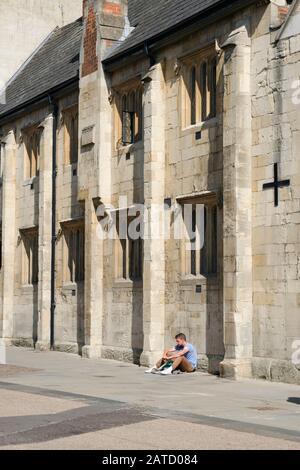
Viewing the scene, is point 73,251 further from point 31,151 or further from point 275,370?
point 275,370

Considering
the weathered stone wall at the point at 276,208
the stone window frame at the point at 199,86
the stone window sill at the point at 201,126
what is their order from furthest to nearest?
the stone window frame at the point at 199,86 → the stone window sill at the point at 201,126 → the weathered stone wall at the point at 276,208

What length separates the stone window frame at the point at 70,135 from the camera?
25.8m

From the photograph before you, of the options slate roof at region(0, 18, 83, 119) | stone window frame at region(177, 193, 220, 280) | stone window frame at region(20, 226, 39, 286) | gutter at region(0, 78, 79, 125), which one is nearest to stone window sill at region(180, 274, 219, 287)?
stone window frame at region(177, 193, 220, 280)

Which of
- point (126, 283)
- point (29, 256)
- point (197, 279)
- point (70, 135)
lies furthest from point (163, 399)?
point (29, 256)

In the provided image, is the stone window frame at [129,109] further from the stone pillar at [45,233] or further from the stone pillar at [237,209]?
the stone pillar at [237,209]

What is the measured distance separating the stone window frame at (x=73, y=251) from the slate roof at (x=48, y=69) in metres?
4.20

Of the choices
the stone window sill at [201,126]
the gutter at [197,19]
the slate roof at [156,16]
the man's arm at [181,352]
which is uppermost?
the slate roof at [156,16]

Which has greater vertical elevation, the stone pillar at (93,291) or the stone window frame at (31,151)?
the stone window frame at (31,151)

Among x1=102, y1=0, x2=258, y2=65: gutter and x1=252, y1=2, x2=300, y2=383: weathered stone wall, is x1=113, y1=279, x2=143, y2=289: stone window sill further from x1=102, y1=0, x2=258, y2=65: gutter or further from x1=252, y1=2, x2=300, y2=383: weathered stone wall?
x1=102, y1=0, x2=258, y2=65: gutter

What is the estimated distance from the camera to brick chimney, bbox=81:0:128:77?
23.5 m

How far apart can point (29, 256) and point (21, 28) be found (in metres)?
10.6

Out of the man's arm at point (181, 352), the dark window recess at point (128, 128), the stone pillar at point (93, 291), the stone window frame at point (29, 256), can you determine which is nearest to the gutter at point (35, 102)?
the dark window recess at point (128, 128)

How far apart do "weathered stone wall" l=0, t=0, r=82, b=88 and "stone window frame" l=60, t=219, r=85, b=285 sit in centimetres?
1037

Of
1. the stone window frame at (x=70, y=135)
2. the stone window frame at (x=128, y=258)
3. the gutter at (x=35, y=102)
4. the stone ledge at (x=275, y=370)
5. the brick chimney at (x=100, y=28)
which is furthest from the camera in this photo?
the stone window frame at (x=70, y=135)
